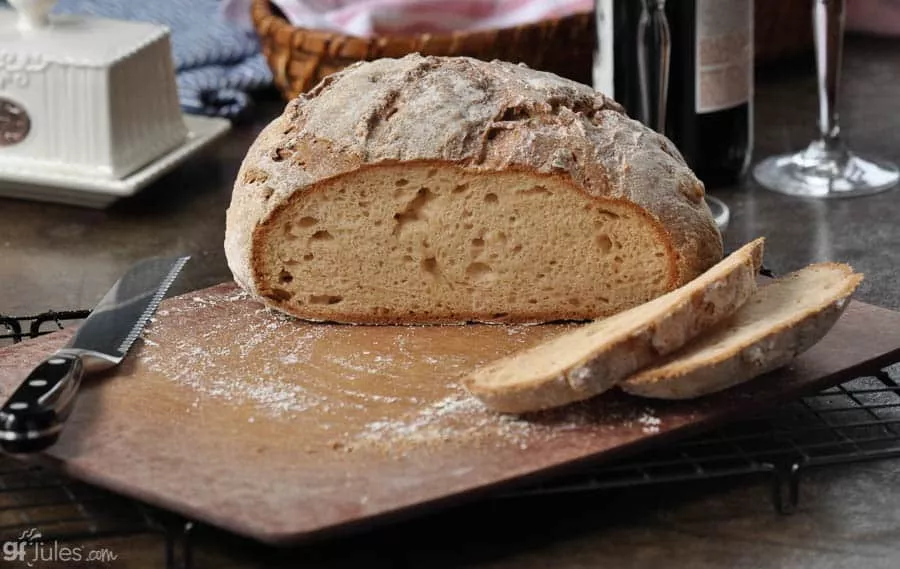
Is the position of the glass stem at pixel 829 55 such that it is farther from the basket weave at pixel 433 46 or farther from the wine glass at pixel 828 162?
the basket weave at pixel 433 46

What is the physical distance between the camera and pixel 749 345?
55.5 inches

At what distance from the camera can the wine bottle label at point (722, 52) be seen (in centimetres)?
229

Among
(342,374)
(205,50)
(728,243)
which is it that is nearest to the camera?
(342,374)

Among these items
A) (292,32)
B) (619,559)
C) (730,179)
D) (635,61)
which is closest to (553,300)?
(619,559)

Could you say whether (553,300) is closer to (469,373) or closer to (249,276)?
(469,373)

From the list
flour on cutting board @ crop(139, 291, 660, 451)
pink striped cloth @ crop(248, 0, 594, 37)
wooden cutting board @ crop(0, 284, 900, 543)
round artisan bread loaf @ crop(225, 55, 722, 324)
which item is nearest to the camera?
wooden cutting board @ crop(0, 284, 900, 543)

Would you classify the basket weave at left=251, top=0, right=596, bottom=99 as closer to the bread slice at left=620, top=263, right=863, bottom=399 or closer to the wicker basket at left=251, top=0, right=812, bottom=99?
the wicker basket at left=251, top=0, right=812, bottom=99

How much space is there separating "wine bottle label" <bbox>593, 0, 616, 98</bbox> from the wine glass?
1.14 feet

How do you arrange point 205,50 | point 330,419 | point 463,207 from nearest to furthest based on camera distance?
1. point 330,419
2. point 463,207
3. point 205,50

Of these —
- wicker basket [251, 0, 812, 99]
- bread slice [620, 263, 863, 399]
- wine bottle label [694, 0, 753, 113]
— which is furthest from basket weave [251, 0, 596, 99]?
bread slice [620, 263, 863, 399]

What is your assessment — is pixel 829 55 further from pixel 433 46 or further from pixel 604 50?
pixel 433 46

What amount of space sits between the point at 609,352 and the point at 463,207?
400 mm

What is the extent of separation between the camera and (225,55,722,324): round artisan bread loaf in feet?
5.55

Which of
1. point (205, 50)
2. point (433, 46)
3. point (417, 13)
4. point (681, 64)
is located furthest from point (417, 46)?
point (205, 50)
